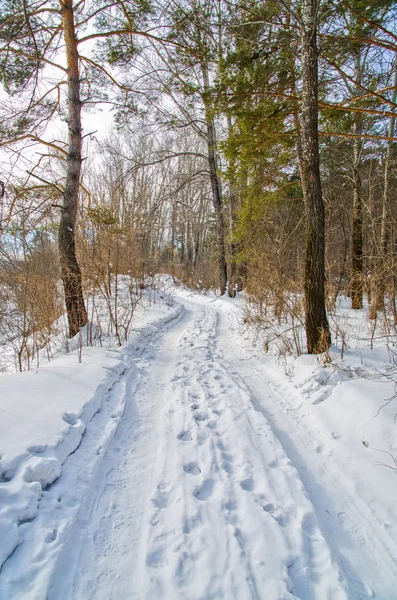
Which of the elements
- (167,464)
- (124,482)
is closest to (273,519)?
(167,464)

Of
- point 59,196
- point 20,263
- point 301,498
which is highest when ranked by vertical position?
point 59,196

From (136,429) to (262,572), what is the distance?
1.63m

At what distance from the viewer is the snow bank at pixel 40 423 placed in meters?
1.56

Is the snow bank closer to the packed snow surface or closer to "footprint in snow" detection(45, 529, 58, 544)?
the packed snow surface

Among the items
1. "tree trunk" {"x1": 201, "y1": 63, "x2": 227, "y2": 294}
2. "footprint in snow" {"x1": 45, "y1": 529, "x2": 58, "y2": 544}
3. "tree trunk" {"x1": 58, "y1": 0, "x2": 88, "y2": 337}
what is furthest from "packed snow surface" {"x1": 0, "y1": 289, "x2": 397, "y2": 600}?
"tree trunk" {"x1": 201, "y1": 63, "x2": 227, "y2": 294}

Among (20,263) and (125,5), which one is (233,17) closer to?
(125,5)

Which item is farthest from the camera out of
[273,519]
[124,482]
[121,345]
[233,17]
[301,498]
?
[121,345]

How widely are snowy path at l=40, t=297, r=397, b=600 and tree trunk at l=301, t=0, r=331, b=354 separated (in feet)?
5.05

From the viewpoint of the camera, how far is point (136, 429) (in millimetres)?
2684

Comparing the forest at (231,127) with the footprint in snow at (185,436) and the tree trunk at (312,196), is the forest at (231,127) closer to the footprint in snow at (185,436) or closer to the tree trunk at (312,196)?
the tree trunk at (312,196)

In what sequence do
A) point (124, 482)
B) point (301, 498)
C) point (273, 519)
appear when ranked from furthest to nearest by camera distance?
point (124, 482) < point (301, 498) < point (273, 519)

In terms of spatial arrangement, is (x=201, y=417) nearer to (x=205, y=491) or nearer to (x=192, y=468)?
(x=192, y=468)

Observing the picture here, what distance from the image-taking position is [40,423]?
7.40 feet

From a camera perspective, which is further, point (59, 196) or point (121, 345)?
point (59, 196)
